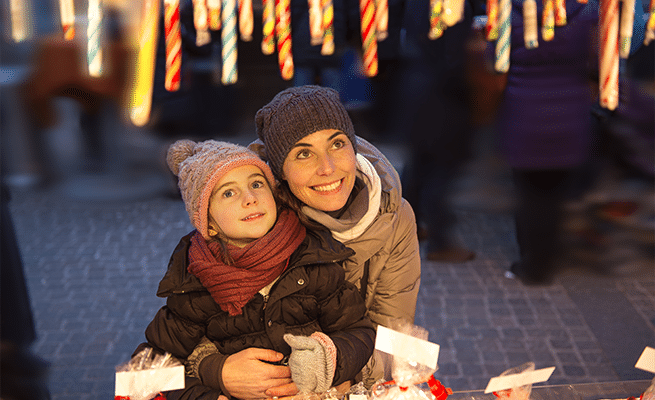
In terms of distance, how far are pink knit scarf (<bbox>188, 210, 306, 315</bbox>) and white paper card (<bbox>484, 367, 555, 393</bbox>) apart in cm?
68

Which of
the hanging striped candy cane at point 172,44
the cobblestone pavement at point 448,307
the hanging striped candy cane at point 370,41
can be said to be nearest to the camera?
the hanging striped candy cane at point 172,44

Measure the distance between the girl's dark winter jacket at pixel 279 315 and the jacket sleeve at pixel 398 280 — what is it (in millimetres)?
209

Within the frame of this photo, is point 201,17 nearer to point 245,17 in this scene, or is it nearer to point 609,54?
point 245,17

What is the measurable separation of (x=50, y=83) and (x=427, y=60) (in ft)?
13.4

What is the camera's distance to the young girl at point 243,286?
157 cm

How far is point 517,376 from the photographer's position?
4.77 ft

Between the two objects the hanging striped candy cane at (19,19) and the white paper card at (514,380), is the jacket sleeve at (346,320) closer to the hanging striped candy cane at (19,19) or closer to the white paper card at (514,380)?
the white paper card at (514,380)

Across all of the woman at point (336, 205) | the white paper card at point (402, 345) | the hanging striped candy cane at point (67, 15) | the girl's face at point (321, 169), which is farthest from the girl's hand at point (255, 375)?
the hanging striped candy cane at point (67, 15)

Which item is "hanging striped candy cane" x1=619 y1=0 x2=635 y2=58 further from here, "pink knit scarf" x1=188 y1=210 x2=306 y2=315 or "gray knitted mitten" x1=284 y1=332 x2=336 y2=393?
"gray knitted mitten" x1=284 y1=332 x2=336 y2=393

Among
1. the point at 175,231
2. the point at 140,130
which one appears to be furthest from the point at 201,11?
the point at 140,130

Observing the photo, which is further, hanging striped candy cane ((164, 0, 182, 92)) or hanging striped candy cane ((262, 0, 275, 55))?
hanging striped candy cane ((262, 0, 275, 55))

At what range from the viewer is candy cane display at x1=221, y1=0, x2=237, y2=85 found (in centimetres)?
161

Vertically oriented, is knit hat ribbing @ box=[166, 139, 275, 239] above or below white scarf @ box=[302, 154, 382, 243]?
above

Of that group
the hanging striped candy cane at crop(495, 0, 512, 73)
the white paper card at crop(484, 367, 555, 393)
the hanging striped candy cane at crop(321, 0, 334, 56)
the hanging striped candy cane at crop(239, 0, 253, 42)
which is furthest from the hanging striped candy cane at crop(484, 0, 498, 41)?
the white paper card at crop(484, 367, 555, 393)
